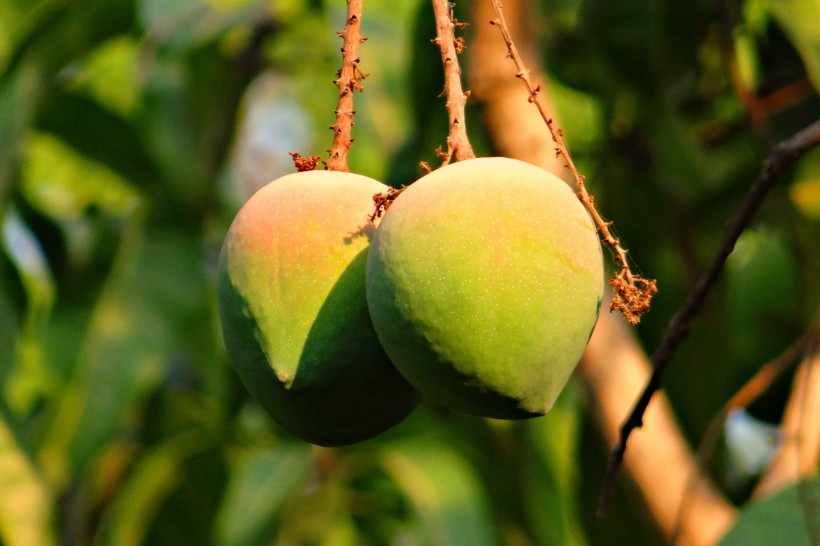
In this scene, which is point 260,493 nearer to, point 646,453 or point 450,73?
point 646,453

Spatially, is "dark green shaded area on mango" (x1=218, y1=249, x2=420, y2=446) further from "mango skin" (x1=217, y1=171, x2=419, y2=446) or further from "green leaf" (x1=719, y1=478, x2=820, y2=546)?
"green leaf" (x1=719, y1=478, x2=820, y2=546)

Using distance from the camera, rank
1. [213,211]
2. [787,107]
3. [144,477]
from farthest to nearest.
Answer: [213,211] < [144,477] < [787,107]

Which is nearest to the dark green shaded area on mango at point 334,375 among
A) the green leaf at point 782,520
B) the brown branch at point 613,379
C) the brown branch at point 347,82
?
the brown branch at point 347,82

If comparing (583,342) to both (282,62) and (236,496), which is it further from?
(282,62)

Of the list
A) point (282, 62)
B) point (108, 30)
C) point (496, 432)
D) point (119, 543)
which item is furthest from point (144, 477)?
point (282, 62)

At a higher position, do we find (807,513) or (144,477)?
(807,513)

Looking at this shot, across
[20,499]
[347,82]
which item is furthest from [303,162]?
[20,499]
